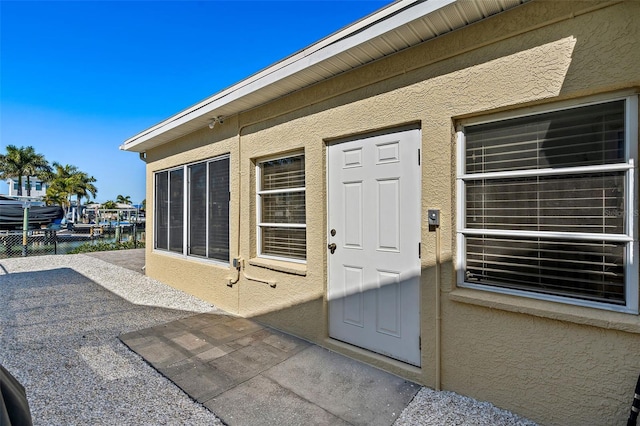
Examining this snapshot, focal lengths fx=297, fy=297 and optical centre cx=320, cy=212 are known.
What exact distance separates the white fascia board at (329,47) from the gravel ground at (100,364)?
10.6 feet

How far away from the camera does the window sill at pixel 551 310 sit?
1.96 meters

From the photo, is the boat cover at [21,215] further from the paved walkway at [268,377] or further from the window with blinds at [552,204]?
the window with blinds at [552,204]

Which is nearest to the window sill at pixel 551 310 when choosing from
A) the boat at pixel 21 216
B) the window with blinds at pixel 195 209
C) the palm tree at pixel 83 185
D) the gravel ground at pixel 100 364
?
the gravel ground at pixel 100 364

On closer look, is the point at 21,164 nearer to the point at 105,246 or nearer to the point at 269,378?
the point at 105,246

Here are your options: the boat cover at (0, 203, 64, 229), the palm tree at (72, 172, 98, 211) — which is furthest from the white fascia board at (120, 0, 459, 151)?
the palm tree at (72, 172, 98, 211)

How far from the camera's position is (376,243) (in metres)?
3.21

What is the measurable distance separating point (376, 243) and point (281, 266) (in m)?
1.50

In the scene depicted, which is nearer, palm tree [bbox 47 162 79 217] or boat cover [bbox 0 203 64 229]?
boat cover [bbox 0 203 64 229]

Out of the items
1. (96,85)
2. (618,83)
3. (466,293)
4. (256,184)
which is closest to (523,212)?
(466,293)

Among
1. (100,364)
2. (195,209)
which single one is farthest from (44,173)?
(100,364)

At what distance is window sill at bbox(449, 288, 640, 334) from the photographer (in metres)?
1.96

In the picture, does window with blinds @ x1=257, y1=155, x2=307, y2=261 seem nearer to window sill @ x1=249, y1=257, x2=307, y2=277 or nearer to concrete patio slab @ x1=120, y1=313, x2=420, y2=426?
window sill @ x1=249, y1=257, x2=307, y2=277

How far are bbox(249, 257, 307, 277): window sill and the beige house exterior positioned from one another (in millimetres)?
34

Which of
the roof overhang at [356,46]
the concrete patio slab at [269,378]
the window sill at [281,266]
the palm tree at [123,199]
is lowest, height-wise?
the concrete patio slab at [269,378]
